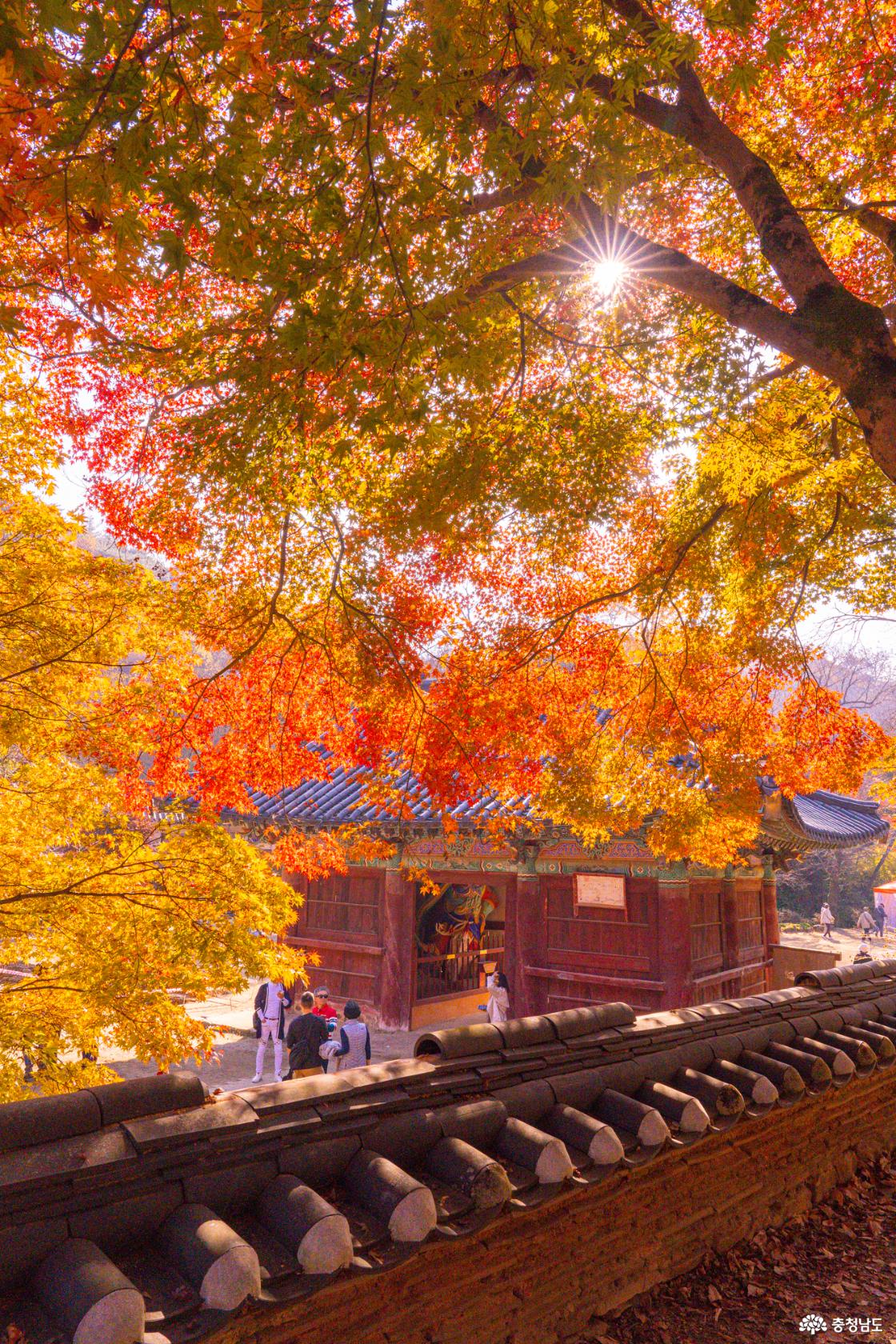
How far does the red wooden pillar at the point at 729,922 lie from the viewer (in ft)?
40.4

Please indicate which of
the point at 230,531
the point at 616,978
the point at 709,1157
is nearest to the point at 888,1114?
the point at 709,1157

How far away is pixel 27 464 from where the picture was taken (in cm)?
416

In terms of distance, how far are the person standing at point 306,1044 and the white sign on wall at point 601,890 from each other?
15.3 feet

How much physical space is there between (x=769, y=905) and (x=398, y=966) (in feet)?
24.4

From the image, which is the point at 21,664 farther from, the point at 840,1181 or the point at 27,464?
the point at 840,1181

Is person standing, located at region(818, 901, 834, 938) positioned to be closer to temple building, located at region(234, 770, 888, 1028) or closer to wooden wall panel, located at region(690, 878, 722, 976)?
temple building, located at region(234, 770, 888, 1028)

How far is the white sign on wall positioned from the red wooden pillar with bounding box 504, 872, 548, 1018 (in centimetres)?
77

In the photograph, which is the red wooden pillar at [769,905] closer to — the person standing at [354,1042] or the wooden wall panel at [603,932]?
the wooden wall panel at [603,932]

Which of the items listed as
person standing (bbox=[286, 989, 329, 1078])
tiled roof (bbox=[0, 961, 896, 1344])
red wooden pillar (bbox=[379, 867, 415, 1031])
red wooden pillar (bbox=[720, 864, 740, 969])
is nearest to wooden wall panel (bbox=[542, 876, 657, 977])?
red wooden pillar (bbox=[720, 864, 740, 969])

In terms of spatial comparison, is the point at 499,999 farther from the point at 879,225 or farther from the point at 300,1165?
the point at 879,225

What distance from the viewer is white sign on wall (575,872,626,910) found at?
36.5 feet

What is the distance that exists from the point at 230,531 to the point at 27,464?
1.93 metres

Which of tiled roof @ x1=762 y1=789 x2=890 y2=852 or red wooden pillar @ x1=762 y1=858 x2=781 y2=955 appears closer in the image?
tiled roof @ x1=762 y1=789 x2=890 y2=852

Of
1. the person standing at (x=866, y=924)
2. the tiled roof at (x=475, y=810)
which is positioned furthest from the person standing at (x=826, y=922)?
the tiled roof at (x=475, y=810)
